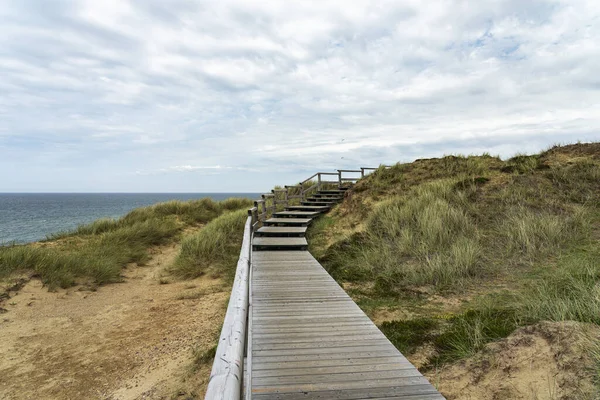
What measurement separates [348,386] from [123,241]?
1121cm

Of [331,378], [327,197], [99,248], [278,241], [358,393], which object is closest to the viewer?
[358,393]

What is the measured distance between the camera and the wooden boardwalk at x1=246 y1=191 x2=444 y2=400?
9.15 ft

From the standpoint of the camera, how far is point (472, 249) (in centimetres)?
705

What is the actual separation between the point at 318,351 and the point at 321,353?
5 cm

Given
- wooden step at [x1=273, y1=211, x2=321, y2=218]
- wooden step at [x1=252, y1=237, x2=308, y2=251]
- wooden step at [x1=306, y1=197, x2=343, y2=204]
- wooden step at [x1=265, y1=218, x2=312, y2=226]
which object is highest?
wooden step at [x1=306, y1=197, x2=343, y2=204]

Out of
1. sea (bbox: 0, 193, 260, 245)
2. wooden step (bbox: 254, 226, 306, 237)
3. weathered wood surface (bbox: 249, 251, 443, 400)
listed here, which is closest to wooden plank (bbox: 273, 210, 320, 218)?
wooden step (bbox: 254, 226, 306, 237)

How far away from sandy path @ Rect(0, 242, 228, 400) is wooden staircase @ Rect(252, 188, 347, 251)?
1807 mm

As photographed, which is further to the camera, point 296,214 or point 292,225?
point 296,214

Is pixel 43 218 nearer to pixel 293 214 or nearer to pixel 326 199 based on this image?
pixel 326 199

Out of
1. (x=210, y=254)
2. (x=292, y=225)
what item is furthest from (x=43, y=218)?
(x=292, y=225)

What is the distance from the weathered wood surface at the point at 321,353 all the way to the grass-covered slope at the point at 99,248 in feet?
20.1

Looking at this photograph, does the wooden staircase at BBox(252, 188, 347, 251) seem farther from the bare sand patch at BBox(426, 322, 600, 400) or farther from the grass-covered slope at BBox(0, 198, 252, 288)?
the bare sand patch at BBox(426, 322, 600, 400)

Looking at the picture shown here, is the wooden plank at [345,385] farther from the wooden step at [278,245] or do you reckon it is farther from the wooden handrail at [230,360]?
the wooden step at [278,245]

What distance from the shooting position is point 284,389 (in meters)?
2.78
